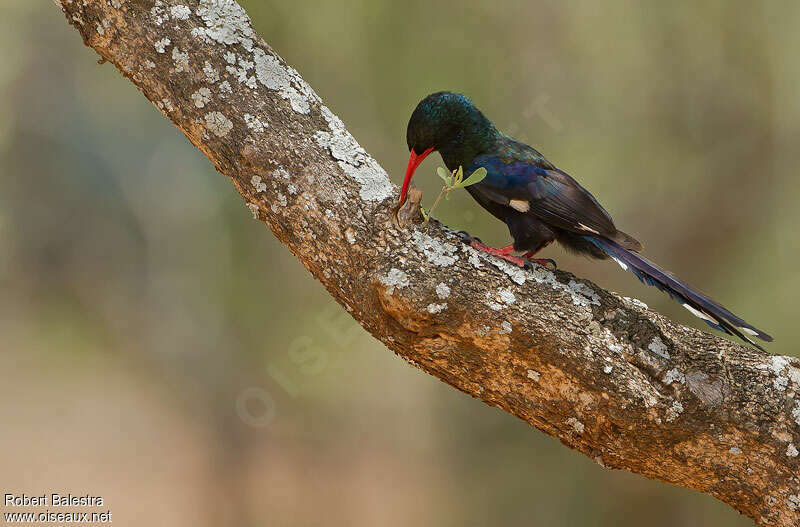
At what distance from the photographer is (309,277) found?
4117mm

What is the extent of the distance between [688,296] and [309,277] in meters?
2.77

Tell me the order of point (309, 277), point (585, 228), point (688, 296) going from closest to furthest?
point (688, 296)
point (585, 228)
point (309, 277)

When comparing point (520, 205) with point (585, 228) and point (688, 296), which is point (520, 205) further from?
point (688, 296)

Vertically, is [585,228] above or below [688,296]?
above

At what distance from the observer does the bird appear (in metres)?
1.78

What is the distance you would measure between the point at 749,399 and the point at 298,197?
1019 mm

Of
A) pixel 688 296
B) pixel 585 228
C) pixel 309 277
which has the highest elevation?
pixel 309 277

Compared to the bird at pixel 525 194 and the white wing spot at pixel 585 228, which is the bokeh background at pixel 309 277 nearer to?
the bird at pixel 525 194

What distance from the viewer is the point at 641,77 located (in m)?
3.72

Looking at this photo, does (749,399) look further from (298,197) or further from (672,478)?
(298,197)

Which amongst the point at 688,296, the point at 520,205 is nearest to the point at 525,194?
the point at 520,205

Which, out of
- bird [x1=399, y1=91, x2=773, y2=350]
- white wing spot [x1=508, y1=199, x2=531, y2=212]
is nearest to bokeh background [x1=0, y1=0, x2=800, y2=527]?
bird [x1=399, y1=91, x2=773, y2=350]

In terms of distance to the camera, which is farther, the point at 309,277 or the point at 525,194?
the point at 309,277

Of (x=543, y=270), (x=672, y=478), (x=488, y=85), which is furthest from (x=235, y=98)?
(x=488, y=85)
